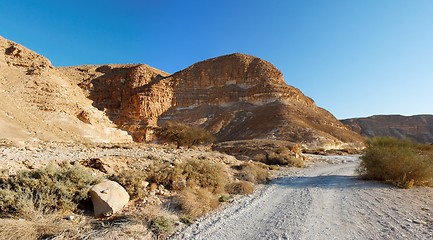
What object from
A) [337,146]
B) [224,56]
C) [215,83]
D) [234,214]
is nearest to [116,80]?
[215,83]

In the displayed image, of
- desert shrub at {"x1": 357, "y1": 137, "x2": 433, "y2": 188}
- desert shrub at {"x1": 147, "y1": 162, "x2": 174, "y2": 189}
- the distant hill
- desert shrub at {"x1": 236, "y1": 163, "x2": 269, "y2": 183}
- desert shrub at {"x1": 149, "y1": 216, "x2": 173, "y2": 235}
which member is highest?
the distant hill

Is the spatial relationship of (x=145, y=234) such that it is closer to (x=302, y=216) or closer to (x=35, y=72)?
(x=302, y=216)

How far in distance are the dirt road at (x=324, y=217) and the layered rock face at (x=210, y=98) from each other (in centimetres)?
4596

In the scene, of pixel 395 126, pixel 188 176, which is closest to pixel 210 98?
pixel 188 176

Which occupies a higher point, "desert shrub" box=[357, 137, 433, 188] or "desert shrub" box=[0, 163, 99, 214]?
"desert shrub" box=[357, 137, 433, 188]

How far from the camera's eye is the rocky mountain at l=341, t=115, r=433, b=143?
339 ft

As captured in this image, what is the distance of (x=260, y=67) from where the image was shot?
82.8 metres

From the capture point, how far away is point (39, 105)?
3631 centimetres

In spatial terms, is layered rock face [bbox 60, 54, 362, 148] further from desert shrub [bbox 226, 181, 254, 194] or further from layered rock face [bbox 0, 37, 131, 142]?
desert shrub [bbox 226, 181, 254, 194]

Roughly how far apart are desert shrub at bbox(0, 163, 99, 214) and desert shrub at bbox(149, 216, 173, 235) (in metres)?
1.78

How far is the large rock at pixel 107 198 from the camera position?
521cm

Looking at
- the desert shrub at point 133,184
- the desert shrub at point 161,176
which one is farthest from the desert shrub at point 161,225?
the desert shrub at point 161,176

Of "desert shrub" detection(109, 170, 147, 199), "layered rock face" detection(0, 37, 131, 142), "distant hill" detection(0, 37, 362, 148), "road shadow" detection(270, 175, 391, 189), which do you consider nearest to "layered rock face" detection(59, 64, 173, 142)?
"distant hill" detection(0, 37, 362, 148)

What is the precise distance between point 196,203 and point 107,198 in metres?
2.03
